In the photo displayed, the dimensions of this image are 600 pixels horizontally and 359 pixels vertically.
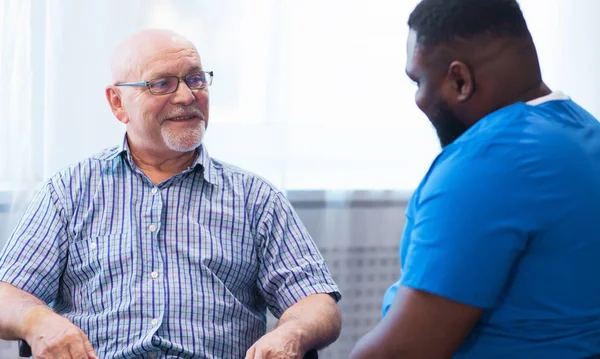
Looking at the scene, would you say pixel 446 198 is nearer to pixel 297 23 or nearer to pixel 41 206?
pixel 41 206

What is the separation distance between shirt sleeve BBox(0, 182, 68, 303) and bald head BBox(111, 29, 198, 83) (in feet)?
1.30

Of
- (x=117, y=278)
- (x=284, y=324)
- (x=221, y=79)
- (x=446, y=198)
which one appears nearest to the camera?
(x=446, y=198)

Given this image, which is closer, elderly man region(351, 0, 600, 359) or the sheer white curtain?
elderly man region(351, 0, 600, 359)

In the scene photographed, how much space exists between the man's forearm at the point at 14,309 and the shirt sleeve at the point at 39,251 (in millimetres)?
22

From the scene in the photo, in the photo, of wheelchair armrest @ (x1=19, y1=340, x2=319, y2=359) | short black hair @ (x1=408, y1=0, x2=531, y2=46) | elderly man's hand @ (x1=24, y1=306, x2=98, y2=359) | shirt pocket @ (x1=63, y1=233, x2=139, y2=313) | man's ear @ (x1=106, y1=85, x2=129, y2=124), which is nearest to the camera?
short black hair @ (x1=408, y1=0, x2=531, y2=46)

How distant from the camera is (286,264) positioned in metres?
1.90

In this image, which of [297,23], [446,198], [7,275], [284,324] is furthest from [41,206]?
[446,198]

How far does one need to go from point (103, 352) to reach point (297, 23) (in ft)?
4.26

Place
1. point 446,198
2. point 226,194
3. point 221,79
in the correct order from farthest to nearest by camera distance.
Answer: point 221,79
point 226,194
point 446,198

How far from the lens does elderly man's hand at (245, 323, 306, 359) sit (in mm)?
1635

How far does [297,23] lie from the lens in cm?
248

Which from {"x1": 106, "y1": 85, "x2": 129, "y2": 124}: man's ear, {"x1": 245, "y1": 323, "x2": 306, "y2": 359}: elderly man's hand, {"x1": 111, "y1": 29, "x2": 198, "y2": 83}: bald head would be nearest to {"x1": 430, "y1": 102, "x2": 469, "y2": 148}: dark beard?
{"x1": 245, "y1": 323, "x2": 306, "y2": 359}: elderly man's hand

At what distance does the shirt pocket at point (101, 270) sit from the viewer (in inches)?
72.1

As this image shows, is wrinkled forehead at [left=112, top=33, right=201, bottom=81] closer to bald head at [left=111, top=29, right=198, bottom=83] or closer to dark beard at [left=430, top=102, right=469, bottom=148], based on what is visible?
bald head at [left=111, top=29, right=198, bottom=83]
